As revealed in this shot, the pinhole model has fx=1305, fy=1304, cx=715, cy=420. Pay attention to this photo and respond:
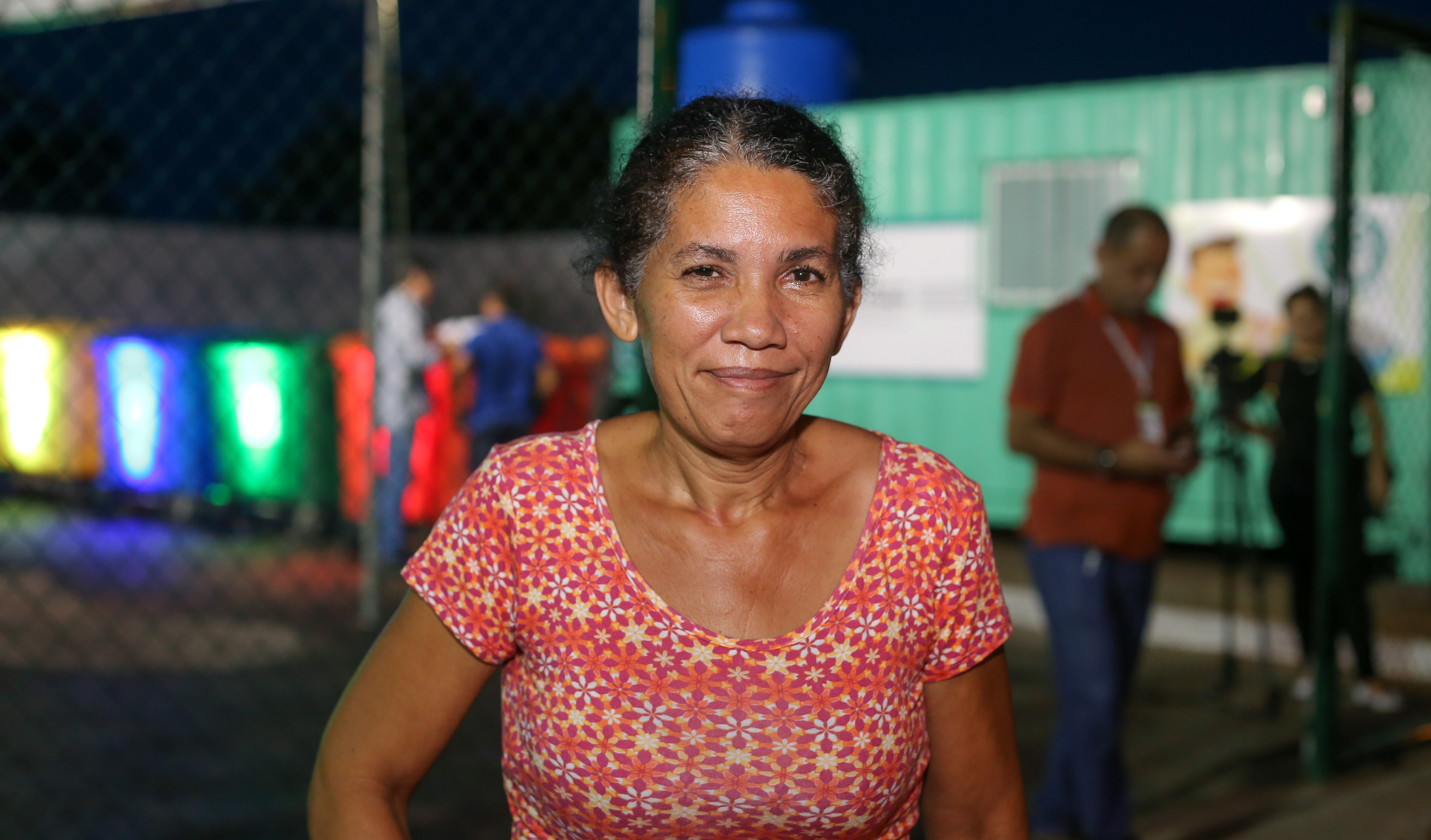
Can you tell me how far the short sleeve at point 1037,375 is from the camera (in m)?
4.07

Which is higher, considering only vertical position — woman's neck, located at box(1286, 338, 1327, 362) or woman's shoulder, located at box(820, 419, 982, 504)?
woman's neck, located at box(1286, 338, 1327, 362)

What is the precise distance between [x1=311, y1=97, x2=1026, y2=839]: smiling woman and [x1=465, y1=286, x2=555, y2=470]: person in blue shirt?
25.5 feet

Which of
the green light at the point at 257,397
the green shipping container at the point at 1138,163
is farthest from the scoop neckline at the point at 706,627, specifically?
the green light at the point at 257,397

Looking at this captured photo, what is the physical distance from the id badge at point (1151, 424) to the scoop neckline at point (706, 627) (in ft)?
8.17

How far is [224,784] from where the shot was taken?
15.3 feet

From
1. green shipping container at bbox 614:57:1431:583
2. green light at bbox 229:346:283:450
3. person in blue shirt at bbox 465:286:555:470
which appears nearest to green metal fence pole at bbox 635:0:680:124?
green shipping container at bbox 614:57:1431:583

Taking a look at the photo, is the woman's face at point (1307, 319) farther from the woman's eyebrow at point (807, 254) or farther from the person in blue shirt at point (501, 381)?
the woman's eyebrow at point (807, 254)

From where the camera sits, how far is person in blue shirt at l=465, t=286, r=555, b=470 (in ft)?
31.2

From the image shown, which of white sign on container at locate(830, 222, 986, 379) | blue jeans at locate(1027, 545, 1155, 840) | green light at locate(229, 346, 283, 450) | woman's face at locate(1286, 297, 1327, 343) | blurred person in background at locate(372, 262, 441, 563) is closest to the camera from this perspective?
blue jeans at locate(1027, 545, 1155, 840)

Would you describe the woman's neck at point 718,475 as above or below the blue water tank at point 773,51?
below

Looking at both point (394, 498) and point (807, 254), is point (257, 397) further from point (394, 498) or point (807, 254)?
point (807, 254)

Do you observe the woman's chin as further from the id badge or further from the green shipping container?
the green shipping container

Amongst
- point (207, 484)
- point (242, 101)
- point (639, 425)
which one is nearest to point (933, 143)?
point (207, 484)

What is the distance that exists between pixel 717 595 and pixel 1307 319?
560 cm
